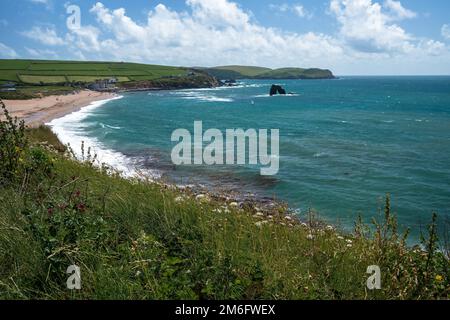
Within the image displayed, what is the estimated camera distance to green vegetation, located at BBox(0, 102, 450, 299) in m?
3.97

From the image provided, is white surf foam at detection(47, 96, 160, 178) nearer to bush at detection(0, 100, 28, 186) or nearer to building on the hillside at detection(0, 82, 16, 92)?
bush at detection(0, 100, 28, 186)

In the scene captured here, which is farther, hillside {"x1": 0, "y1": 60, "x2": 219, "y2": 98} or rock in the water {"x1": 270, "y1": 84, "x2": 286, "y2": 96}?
rock in the water {"x1": 270, "y1": 84, "x2": 286, "y2": 96}

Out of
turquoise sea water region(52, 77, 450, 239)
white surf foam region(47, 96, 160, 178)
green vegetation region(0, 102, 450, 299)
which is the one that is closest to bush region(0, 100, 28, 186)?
green vegetation region(0, 102, 450, 299)

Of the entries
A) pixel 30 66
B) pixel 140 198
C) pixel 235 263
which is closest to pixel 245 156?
pixel 140 198

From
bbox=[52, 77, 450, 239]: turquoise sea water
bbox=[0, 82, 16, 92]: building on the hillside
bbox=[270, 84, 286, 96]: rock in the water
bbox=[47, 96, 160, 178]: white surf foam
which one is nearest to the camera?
bbox=[52, 77, 450, 239]: turquoise sea water

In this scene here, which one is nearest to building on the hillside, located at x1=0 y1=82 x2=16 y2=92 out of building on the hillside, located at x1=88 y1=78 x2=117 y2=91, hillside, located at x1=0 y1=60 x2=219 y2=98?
hillside, located at x1=0 y1=60 x2=219 y2=98

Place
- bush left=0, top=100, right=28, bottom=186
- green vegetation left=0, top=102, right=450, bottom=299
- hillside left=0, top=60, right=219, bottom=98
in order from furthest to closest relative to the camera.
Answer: hillside left=0, top=60, right=219, bottom=98 → bush left=0, top=100, right=28, bottom=186 → green vegetation left=0, top=102, right=450, bottom=299

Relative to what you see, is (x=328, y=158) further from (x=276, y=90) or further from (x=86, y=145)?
(x=276, y=90)

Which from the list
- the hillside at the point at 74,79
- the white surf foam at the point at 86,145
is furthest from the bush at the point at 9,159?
the hillside at the point at 74,79

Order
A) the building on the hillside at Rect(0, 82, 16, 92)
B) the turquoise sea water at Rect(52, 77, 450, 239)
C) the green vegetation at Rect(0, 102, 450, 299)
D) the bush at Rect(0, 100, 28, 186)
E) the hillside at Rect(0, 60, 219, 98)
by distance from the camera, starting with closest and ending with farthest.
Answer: the green vegetation at Rect(0, 102, 450, 299) < the bush at Rect(0, 100, 28, 186) < the turquoise sea water at Rect(52, 77, 450, 239) < the building on the hillside at Rect(0, 82, 16, 92) < the hillside at Rect(0, 60, 219, 98)

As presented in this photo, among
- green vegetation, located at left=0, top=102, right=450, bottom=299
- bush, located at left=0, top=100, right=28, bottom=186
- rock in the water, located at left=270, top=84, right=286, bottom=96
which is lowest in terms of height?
green vegetation, located at left=0, top=102, right=450, bottom=299

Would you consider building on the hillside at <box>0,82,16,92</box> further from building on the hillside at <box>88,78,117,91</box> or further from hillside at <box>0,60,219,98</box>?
building on the hillside at <box>88,78,117,91</box>

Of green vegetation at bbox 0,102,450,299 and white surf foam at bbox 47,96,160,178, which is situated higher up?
green vegetation at bbox 0,102,450,299

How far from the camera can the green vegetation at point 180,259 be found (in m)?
3.97
